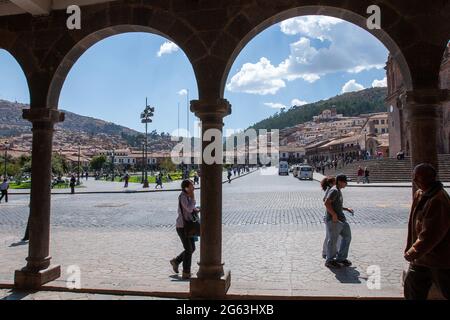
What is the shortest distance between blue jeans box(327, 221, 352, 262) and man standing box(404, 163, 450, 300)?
2930 millimetres

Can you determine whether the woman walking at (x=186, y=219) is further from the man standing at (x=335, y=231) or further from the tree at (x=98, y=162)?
the tree at (x=98, y=162)

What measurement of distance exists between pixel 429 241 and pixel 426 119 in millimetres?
2031

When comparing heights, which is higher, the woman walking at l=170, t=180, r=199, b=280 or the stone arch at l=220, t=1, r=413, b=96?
the stone arch at l=220, t=1, r=413, b=96

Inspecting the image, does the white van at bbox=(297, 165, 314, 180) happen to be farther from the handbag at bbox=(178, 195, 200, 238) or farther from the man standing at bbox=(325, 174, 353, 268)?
the handbag at bbox=(178, 195, 200, 238)

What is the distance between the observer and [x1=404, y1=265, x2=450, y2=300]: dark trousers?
125 inches

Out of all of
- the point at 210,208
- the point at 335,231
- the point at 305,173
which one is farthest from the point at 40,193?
the point at 305,173

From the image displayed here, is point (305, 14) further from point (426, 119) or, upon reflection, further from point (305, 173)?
point (305, 173)

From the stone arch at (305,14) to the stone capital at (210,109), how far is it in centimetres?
21

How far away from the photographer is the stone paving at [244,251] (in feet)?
17.3

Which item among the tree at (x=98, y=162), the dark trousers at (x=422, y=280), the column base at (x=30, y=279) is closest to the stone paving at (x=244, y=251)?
the column base at (x=30, y=279)

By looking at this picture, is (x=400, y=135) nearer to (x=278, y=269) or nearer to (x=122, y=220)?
(x=122, y=220)

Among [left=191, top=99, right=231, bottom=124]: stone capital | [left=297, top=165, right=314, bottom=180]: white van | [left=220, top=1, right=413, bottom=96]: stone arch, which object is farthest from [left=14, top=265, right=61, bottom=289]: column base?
[left=297, top=165, right=314, bottom=180]: white van
